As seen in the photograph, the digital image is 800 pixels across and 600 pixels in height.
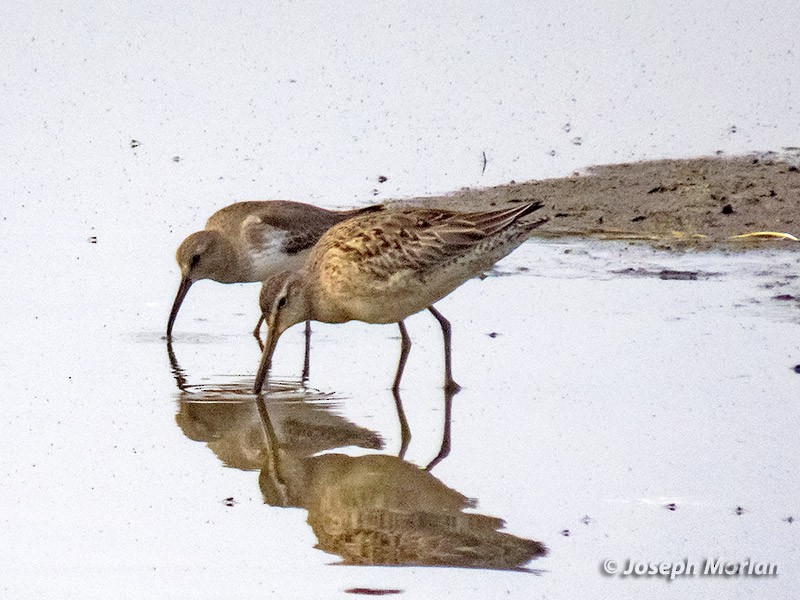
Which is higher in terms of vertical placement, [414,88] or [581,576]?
[414,88]

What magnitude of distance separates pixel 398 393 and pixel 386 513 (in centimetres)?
166

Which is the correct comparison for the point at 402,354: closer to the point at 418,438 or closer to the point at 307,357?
the point at 307,357

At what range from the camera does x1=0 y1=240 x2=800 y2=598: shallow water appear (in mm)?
5648

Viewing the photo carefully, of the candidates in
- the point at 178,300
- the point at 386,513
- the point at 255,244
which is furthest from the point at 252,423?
the point at 255,244

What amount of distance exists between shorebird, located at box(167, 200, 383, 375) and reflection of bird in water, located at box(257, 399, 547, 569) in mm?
2694

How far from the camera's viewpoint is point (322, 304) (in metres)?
8.02

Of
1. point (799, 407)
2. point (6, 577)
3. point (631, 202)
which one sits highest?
point (631, 202)

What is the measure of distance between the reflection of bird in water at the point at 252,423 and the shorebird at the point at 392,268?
0.22 metres

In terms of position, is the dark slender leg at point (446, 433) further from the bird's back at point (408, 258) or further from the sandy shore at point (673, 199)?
the sandy shore at point (673, 199)

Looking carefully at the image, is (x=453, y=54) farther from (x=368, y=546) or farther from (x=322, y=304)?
(x=368, y=546)

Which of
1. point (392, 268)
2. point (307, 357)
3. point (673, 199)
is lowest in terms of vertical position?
point (307, 357)

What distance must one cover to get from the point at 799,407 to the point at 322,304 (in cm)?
224

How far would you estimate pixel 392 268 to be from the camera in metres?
7.79

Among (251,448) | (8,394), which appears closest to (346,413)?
(251,448)
